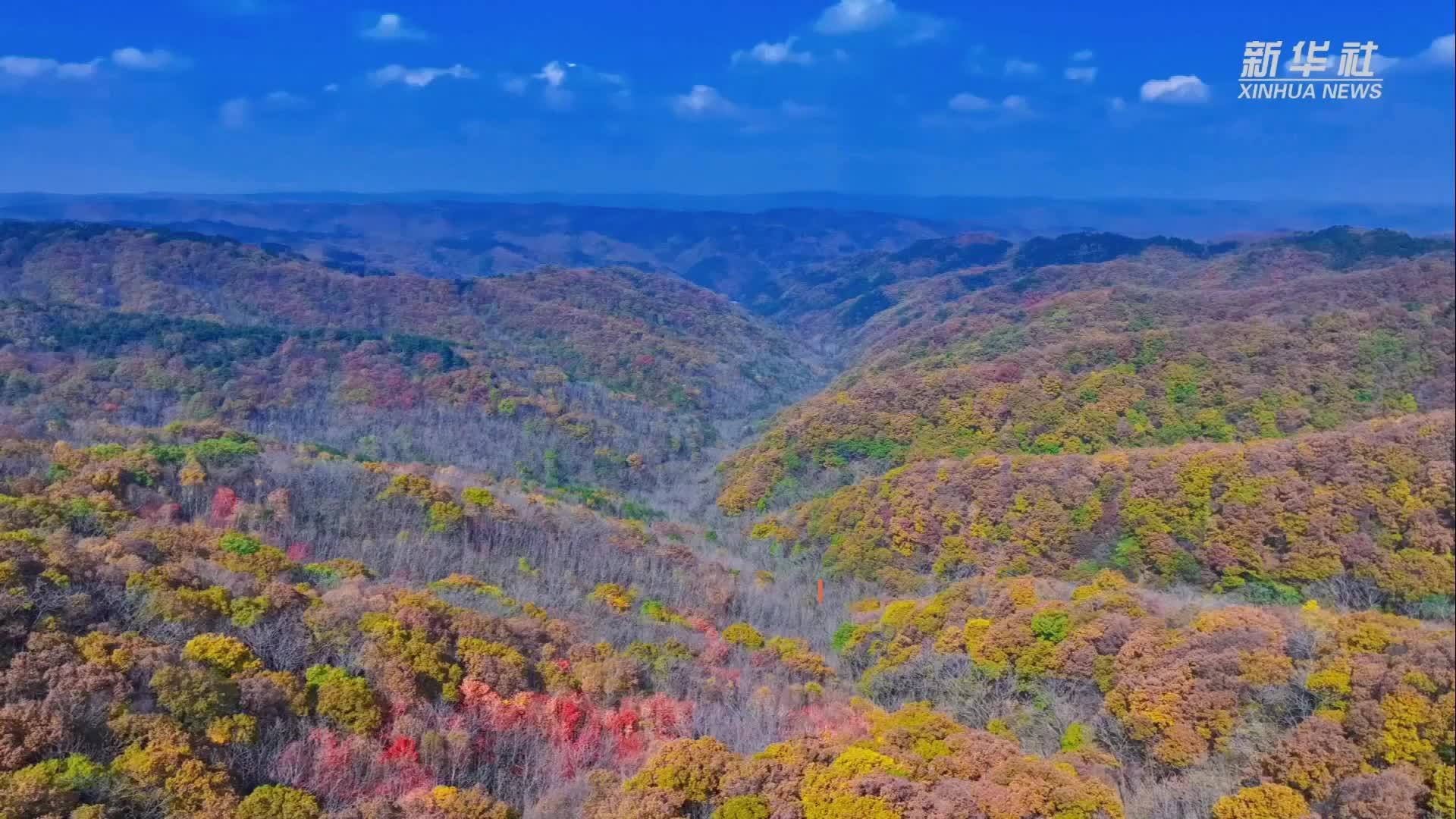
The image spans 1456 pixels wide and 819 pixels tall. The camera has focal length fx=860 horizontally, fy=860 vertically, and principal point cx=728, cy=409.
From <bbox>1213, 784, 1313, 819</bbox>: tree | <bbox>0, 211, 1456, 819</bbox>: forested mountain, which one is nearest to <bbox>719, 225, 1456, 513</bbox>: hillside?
<bbox>0, 211, 1456, 819</bbox>: forested mountain

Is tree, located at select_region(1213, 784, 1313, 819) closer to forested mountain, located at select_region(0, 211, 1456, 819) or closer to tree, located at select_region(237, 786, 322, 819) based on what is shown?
forested mountain, located at select_region(0, 211, 1456, 819)

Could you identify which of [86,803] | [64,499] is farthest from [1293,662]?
A: [64,499]

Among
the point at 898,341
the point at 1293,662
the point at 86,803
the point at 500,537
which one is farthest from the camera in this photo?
the point at 898,341

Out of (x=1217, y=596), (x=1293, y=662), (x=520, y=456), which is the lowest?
(x=520, y=456)

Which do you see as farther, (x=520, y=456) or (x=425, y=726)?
(x=520, y=456)

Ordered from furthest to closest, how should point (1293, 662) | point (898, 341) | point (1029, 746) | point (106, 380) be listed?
1. point (898, 341)
2. point (106, 380)
3. point (1029, 746)
4. point (1293, 662)

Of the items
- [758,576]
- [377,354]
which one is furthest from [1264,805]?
[377,354]

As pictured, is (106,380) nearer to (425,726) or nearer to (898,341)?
(425,726)

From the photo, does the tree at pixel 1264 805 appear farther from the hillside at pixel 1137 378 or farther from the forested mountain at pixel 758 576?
the hillside at pixel 1137 378
